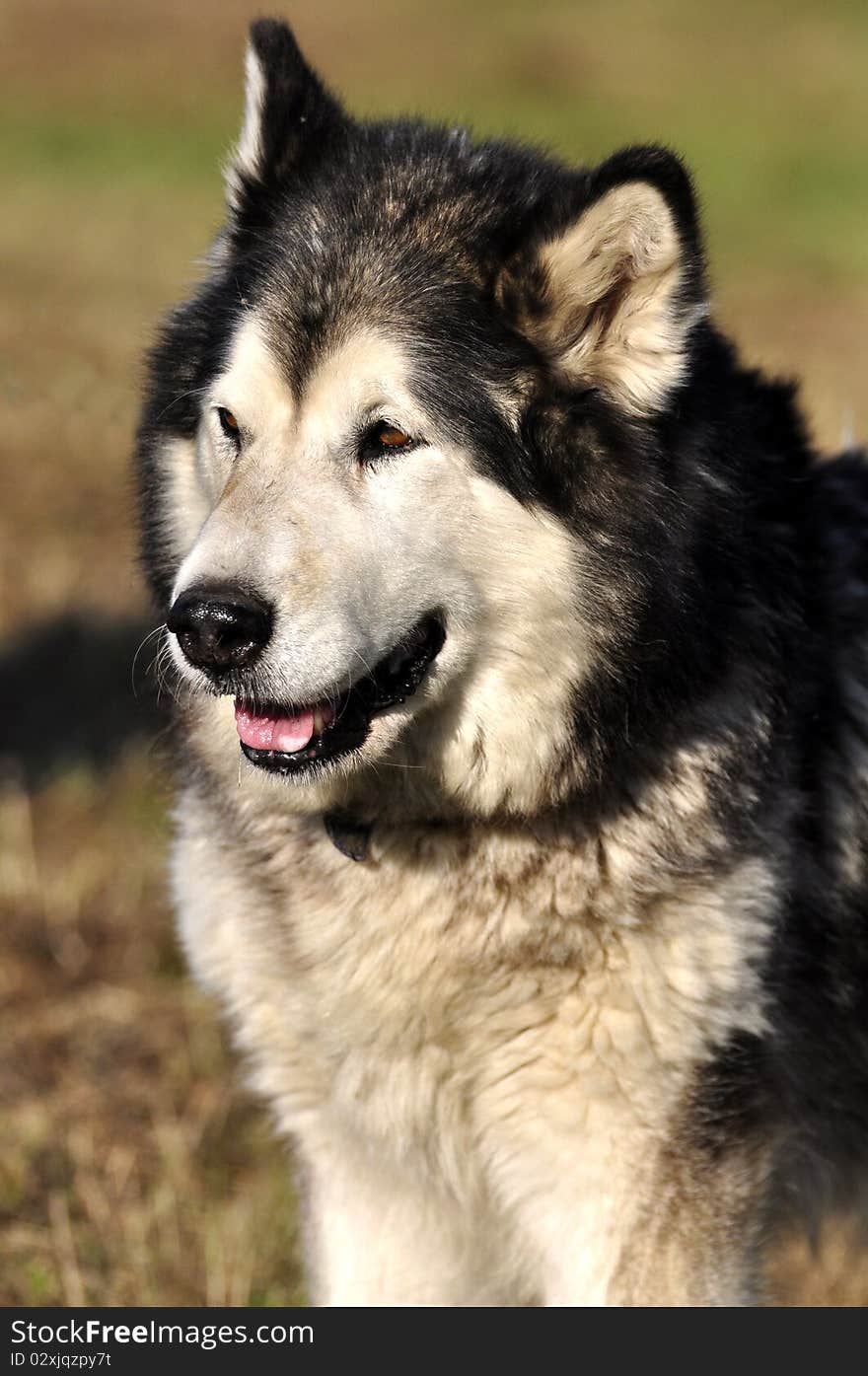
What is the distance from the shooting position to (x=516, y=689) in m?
3.08

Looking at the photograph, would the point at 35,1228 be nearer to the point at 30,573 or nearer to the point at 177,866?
the point at 177,866

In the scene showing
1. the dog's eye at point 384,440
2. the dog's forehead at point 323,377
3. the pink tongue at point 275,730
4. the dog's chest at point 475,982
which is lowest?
the dog's chest at point 475,982

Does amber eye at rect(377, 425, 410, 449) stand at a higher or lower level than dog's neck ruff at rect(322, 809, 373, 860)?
higher

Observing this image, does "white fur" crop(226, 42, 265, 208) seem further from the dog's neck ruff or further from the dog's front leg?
the dog's front leg

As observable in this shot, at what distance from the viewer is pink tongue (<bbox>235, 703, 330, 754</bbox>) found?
9.93ft

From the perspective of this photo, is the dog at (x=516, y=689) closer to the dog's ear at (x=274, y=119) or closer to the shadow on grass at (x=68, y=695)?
the dog's ear at (x=274, y=119)

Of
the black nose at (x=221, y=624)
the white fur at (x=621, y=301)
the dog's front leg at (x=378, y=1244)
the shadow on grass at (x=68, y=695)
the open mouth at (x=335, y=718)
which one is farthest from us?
the shadow on grass at (x=68, y=695)

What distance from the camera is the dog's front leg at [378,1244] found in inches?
142

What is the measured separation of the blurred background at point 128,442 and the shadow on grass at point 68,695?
15mm

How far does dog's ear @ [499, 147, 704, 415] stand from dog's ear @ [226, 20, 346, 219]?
63 cm

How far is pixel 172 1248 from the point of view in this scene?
4137 millimetres

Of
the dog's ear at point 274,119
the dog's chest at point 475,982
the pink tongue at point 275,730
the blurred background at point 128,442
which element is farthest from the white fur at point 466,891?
the blurred background at point 128,442

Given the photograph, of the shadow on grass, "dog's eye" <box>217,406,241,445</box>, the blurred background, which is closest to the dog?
"dog's eye" <box>217,406,241,445</box>

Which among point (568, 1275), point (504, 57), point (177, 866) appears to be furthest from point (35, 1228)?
point (504, 57)
